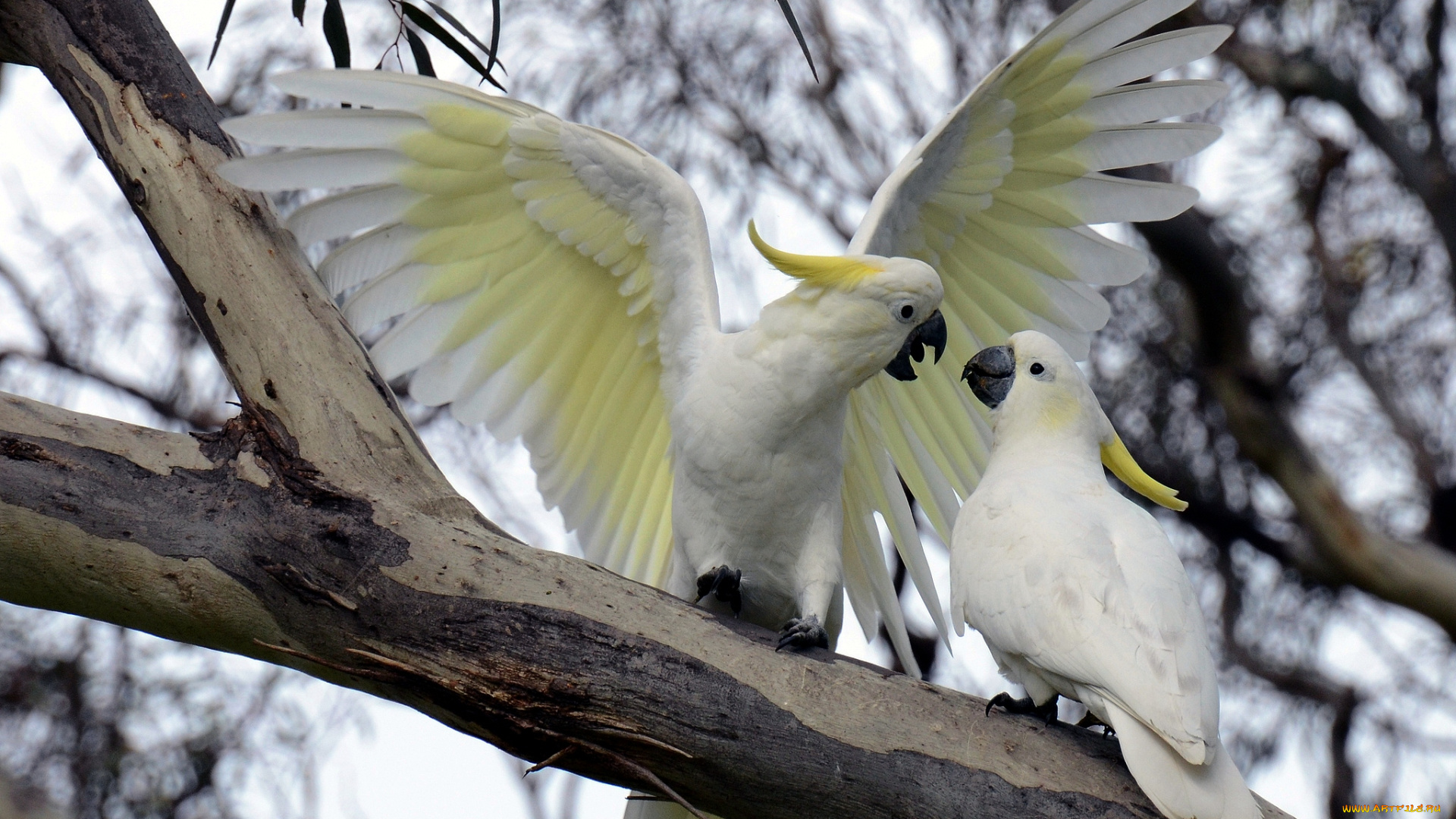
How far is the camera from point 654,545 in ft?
8.39

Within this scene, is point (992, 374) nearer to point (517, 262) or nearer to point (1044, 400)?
point (1044, 400)

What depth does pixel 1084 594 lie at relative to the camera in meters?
1.64

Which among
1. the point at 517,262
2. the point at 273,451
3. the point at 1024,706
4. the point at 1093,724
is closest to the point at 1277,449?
the point at 1093,724

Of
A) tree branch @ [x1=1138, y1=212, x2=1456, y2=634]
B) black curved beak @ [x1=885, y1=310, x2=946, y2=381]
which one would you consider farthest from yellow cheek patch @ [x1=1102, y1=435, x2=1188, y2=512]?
tree branch @ [x1=1138, y1=212, x2=1456, y2=634]

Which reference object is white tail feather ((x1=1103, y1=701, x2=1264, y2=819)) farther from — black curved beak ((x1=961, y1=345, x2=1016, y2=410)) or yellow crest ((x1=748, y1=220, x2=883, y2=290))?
yellow crest ((x1=748, y1=220, x2=883, y2=290))

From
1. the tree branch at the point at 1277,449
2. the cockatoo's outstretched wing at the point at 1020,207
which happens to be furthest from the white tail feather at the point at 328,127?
the tree branch at the point at 1277,449

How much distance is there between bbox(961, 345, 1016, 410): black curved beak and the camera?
211cm

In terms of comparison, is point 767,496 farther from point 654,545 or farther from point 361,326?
point 361,326

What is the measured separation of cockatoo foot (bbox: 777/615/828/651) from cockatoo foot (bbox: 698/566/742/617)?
190 millimetres

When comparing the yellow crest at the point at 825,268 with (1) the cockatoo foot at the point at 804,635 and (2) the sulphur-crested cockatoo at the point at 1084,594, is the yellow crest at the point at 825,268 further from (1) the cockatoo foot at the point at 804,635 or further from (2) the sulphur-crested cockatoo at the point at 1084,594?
(1) the cockatoo foot at the point at 804,635

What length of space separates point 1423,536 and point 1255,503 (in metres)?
0.57

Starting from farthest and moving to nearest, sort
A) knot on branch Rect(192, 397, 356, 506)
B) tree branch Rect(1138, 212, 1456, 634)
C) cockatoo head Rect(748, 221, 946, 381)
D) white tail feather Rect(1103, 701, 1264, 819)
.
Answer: tree branch Rect(1138, 212, 1456, 634) < cockatoo head Rect(748, 221, 946, 381) < knot on branch Rect(192, 397, 356, 506) < white tail feather Rect(1103, 701, 1264, 819)

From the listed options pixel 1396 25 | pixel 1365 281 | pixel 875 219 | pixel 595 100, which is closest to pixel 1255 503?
pixel 1365 281

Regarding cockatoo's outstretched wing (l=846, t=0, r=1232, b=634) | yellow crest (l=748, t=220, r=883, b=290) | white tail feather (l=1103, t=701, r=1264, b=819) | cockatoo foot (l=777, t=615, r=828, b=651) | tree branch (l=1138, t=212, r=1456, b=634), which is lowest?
white tail feather (l=1103, t=701, r=1264, b=819)
